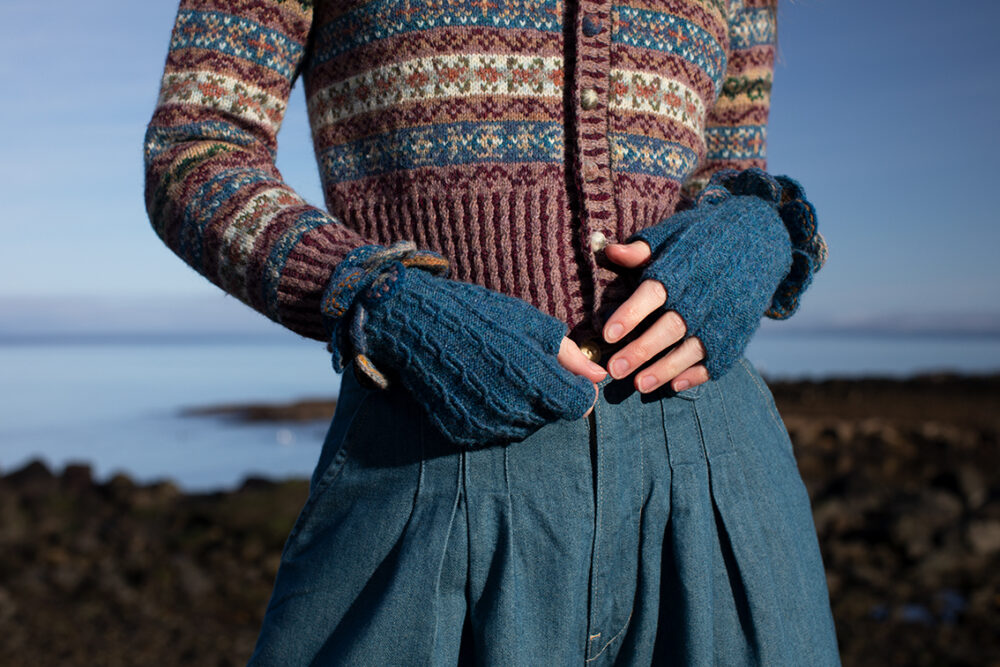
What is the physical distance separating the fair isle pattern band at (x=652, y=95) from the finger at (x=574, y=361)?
0.43 metres

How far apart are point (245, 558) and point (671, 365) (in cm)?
642

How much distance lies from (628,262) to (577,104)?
27 centimetres

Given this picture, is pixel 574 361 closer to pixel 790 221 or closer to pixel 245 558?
pixel 790 221

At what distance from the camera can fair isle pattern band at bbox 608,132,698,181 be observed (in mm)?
1266

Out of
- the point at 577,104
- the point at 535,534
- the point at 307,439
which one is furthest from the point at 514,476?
the point at 307,439

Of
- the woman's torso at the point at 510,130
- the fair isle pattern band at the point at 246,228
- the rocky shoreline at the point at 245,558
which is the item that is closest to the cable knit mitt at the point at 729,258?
the woman's torso at the point at 510,130

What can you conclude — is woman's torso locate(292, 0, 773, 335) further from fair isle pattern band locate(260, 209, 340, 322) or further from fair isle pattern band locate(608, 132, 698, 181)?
fair isle pattern band locate(260, 209, 340, 322)

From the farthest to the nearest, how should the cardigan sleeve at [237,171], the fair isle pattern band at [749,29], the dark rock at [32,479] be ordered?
the dark rock at [32,479]
the fair isle pattern band at [749,29]
the cardigan sleeve at [237,171]

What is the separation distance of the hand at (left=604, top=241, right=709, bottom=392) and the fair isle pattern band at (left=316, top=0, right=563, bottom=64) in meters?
0.47

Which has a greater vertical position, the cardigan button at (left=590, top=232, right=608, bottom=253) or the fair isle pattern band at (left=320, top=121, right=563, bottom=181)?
the fair isle pattern band at (left=320, top=121, right=563, bottom=181)

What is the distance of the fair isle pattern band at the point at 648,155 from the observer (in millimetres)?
1266

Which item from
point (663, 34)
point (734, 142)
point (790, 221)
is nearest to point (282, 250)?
point (663, 34)

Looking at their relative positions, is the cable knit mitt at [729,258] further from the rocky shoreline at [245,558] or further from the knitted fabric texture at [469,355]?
the rocky shoreline at [245,558]

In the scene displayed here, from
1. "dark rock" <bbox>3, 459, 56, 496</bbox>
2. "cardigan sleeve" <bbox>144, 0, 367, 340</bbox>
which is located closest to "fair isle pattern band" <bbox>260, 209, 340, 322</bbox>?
"cardigan sleeve" <bbox>144, 0, 367, 340</bbox>
